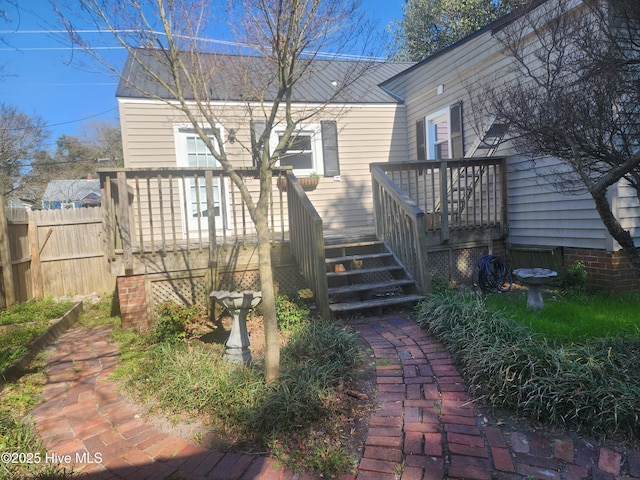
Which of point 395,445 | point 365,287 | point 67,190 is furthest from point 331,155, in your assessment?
point 67,190

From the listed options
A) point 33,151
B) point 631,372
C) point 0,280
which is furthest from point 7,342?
point 33,151

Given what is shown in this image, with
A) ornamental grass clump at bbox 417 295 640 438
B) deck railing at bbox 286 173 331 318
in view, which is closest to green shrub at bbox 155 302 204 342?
deck railing at bbox 286 173 331 318

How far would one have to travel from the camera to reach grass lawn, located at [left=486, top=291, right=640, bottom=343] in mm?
3273

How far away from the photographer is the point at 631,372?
2484mm

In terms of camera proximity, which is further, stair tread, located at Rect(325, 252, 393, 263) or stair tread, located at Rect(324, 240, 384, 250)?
stair tread, located at Rect(324, 240, 384, 250)

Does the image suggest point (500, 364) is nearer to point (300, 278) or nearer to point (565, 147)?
point (565, 147)

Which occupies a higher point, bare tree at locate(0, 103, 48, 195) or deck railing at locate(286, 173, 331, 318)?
bare tree at locate(0, 103, 48, 195)

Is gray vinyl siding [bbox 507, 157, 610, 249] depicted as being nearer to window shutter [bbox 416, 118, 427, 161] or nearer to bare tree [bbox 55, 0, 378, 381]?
window shutter [bbox 416, 118, 427, 161]

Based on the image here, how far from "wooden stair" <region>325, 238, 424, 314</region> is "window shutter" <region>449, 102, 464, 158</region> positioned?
284cm

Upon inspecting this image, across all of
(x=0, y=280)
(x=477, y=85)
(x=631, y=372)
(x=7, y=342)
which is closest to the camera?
(x=631, y=372)

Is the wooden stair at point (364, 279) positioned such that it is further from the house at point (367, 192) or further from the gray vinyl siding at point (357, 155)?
the gray vinyl siding at point (357, 155)

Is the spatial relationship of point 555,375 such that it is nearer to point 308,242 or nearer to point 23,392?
point 308,242

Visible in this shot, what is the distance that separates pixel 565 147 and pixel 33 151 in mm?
22244

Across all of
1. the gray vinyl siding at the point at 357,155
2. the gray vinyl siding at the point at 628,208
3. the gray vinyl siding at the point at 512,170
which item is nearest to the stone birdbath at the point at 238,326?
the gray vinyl siding at the point at 512,170
